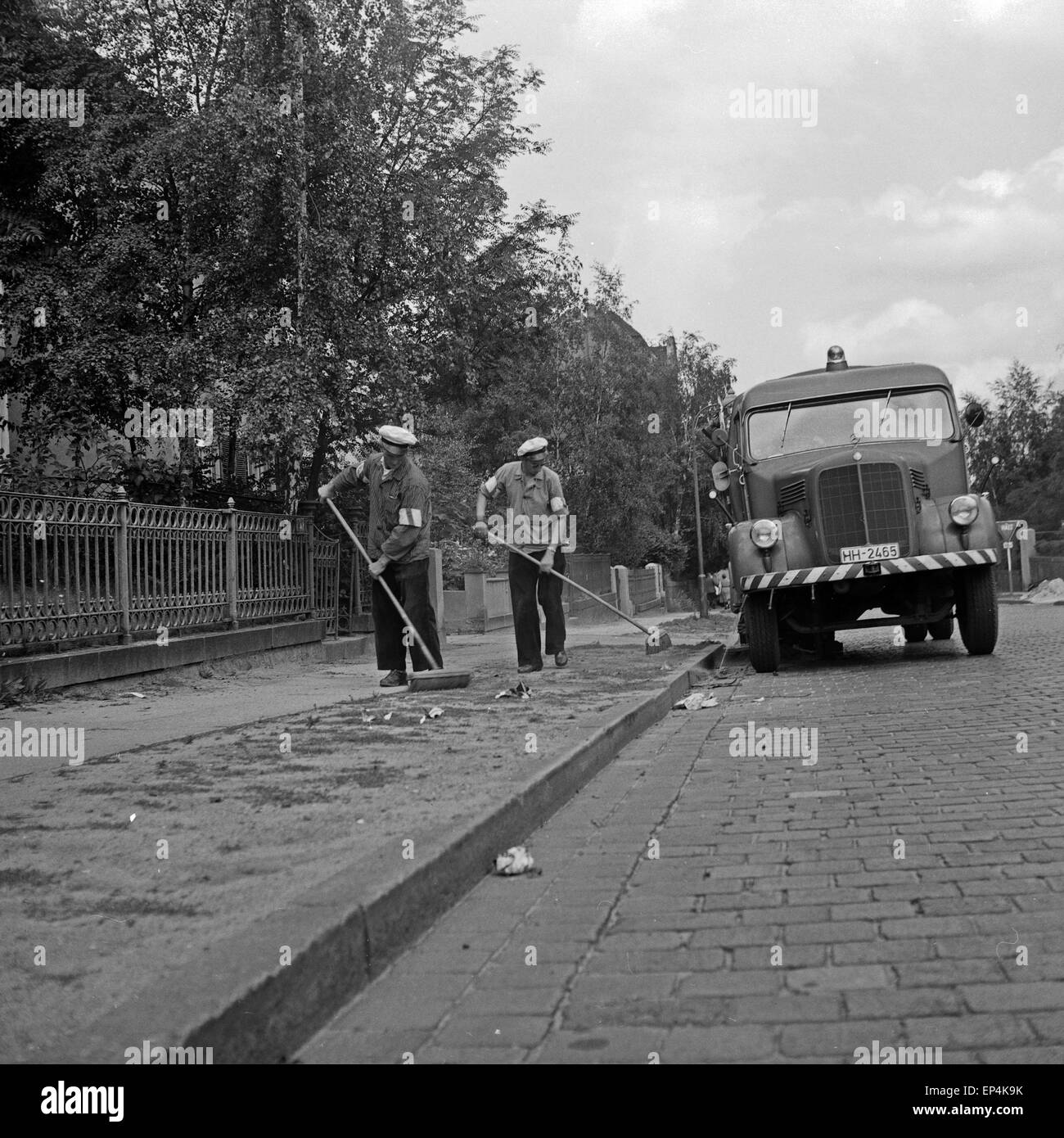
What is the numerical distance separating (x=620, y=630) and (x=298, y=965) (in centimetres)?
1770

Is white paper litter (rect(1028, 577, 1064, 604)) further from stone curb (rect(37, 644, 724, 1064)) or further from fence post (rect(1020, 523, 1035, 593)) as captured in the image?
stone curb (rect(37, 644, 724, 1064))

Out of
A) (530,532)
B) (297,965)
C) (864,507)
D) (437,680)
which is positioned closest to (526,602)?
(530,532)

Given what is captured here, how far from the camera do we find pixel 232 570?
12555mm

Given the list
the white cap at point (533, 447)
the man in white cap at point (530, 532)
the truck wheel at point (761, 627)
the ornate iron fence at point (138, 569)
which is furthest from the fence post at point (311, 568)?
the truck wheel at point (761, 627)

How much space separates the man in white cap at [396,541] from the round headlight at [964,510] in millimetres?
4783

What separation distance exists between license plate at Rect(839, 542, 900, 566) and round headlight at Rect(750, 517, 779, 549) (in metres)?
0.67

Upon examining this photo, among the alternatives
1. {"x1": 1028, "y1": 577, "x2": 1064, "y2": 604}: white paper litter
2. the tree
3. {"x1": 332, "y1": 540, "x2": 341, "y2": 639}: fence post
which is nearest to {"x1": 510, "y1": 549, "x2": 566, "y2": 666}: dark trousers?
{"x1": 332, "y1": 540, "x2": 341, "y2": 639}: fence post

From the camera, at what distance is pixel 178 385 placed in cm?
1522

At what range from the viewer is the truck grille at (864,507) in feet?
38.1

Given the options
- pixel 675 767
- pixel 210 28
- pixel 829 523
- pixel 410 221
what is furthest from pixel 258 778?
pixel 210 28

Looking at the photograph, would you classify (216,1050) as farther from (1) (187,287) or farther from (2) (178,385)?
(1) (187,287)

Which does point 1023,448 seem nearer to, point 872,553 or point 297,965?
point 872,553

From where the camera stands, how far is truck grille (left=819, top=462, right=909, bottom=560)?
38.1 feet

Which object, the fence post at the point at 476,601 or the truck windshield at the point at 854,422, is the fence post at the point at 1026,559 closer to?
the fence post at the point at 476,601
